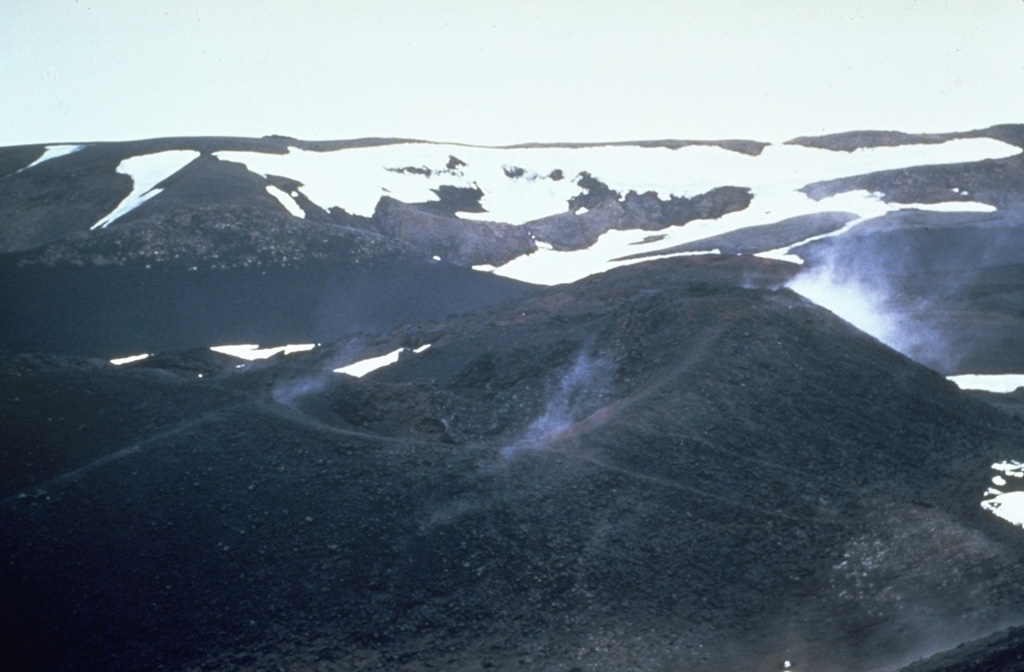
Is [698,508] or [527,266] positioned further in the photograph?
[527,266]

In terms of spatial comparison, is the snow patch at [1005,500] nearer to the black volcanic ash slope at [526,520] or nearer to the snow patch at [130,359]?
the black volcanic ash slope at [526,520]

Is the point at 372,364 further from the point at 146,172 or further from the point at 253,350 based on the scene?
the point at 146,172

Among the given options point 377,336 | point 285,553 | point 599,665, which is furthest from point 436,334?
point 599,665

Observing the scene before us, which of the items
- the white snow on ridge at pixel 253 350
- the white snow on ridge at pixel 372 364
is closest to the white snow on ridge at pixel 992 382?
the white snow on ridge at pixel 372 364

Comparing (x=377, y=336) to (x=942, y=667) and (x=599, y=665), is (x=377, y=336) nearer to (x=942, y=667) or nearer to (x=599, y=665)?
(x=599, y=665)

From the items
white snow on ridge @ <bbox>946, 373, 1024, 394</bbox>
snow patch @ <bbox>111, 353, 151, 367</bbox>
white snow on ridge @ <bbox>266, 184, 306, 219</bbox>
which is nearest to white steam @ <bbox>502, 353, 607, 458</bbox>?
white snow on ridge @ <bbox>946, 373, 1024, 394</bbox>

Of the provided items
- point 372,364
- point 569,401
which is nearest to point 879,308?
point 569,401
